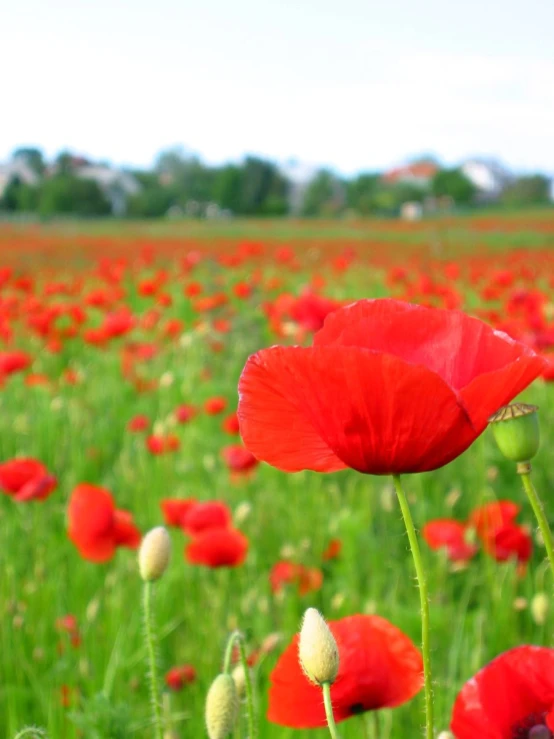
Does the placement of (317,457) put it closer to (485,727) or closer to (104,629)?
(485,727)

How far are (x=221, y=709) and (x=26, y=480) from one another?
127cm

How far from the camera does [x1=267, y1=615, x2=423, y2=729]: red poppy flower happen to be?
672 millimetres

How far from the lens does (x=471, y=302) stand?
603 cm

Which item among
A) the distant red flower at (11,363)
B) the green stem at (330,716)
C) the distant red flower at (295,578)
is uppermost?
the green stem at (330,716)

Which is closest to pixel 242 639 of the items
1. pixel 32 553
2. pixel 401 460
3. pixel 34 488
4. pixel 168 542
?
pixel 168 542

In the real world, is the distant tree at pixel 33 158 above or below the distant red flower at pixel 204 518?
above

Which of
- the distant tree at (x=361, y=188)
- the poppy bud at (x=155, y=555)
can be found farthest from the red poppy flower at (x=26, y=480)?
the distant tree at (x=361, y=188)

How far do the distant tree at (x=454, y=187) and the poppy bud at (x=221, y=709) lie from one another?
49.9 meters

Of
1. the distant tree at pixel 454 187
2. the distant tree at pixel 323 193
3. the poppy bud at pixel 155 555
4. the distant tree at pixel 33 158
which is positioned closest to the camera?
the poppy bud at pixel 155 555

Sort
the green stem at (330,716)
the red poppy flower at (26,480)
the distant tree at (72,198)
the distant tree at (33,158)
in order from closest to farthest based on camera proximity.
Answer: the green stem at (330,716), the red poppy flower at (26,480), the distant tree at (72,198), the distant tree at (33,158)

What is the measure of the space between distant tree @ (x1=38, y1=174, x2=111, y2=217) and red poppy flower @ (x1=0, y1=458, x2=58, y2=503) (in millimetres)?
37674

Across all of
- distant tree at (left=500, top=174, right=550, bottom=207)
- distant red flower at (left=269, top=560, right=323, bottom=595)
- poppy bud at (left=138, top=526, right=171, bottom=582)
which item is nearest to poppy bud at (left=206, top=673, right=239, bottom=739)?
poppy bud at (left=138, top=526, right=171, bottom=582)

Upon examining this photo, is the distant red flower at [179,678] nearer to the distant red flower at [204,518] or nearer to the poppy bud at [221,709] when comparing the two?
the distant red flower at [204,518]

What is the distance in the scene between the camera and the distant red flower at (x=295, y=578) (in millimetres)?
1940
